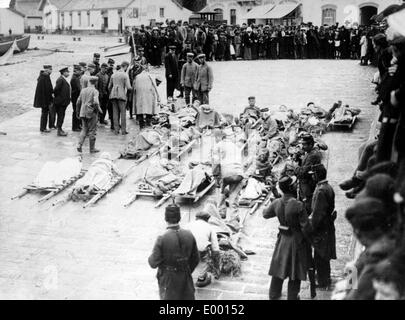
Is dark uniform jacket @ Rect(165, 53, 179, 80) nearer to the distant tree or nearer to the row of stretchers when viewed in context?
the row of stretchers

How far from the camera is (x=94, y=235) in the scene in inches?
448

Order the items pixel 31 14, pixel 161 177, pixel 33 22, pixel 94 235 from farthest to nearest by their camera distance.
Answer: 1. pixel 33 22
2. pixel 31 14
3. pixel 161 177
4. pixel 94 235

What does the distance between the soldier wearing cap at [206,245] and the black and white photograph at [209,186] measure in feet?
0.08

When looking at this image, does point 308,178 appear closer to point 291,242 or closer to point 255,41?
point 291,242

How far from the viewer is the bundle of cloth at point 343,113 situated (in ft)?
55.6

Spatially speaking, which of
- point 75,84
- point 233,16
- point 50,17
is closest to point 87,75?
point 75,84

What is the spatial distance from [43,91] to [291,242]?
38.3 feet

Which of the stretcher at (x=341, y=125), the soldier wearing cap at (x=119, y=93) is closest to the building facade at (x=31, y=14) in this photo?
the soldier wearing cap at (x=119, y=93)

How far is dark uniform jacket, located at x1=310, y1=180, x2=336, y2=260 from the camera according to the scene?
27.5 feet

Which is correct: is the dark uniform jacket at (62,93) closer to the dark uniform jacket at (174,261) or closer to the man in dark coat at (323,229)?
the man in dark coat at (323,229)

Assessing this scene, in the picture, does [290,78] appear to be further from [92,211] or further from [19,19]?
[19,19]

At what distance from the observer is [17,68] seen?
35062mm

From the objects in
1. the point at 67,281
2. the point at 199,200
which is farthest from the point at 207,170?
the point at 67,281
